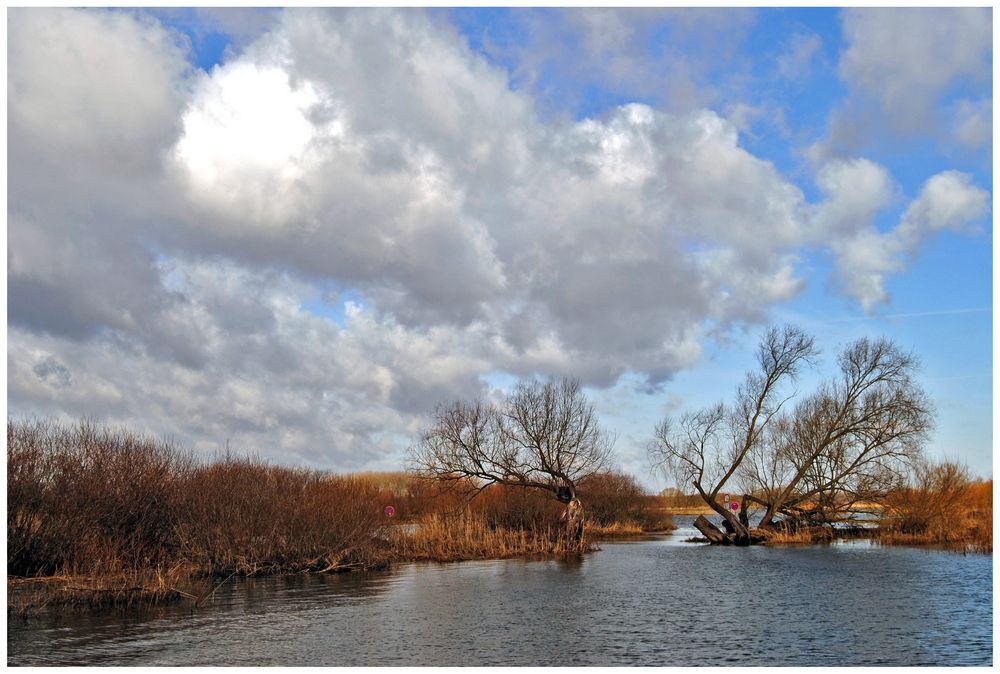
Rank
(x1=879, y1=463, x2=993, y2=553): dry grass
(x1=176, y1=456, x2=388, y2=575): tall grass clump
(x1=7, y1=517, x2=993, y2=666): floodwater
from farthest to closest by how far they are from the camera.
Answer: (x1=879, y1=463, x2=993, y2=553): dry grass, (x1=176, y1=456, x2=388, y2=575): tall grass clump, (x1=7, y1=517, x2=993, y2=666): floodwater

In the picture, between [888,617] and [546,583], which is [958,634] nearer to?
[888,617]

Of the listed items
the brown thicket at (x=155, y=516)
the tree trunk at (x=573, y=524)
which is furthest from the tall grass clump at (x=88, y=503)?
the tree trunk at (x=573, y=524)

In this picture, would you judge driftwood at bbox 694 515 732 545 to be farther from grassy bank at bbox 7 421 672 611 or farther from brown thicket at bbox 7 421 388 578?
brown thicket at bbox 7 421 388 578

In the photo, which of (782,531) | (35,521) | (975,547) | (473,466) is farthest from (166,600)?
(782,531)

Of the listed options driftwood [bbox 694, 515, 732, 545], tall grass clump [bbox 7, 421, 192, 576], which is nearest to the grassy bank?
tall grass clump [bbox 7, 421, 192, 576]

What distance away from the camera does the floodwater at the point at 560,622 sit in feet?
47.0

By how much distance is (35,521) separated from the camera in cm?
2362

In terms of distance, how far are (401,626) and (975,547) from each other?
89.1 feet

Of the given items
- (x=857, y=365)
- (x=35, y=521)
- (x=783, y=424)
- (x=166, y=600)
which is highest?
(x=857, y=365)

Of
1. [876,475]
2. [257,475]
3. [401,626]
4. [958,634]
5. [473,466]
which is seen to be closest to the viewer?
[958,634]

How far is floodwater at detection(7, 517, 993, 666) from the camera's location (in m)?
14.3

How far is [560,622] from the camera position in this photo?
17781mm

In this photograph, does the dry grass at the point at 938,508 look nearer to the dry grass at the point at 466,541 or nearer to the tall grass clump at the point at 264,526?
the dry grass at the point at 466,541

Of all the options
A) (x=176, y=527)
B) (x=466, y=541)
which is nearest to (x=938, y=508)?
(x=466, y=541)
